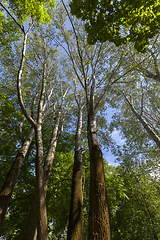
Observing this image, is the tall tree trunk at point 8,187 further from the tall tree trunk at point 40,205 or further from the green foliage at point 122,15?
the green foliage at point 122,15

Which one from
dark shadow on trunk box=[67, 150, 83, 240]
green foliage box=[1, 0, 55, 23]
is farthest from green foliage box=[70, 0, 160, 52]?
green foliage box=[1, 0, 55, 23]

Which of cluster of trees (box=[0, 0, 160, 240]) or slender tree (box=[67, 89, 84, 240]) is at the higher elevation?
cluster of trees (box=[0, 0, 160, 240])

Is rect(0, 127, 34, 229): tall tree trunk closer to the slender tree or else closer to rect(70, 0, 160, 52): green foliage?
the slender tree

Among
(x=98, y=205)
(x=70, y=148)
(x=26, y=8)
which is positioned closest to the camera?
(x=98, y=205)

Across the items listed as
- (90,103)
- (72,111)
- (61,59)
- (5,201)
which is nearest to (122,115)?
(72,111)

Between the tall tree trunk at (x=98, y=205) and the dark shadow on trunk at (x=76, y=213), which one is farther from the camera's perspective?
the dark shadow on trunk at (x=76, y=213)

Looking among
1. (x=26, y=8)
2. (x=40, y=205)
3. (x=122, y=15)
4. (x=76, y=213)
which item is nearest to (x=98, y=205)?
(x=76, y=213)

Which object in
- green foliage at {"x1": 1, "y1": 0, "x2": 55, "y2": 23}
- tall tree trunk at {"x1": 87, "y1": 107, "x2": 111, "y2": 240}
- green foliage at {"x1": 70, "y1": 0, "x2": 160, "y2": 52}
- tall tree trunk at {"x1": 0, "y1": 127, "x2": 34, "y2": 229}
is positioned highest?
green foliage at {"x1": 1, "y1": 0, "x2": 55, "y2": 23}

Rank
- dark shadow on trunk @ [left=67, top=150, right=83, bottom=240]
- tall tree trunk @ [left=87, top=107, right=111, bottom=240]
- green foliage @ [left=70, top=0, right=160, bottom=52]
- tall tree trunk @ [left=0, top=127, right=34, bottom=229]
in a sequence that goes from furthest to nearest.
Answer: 1. tall tree trunk @ [left=0, top=127, right=34, bottom=229]
2. green foliage @ [left=70, top=0, right=160, bottom=52]
3. dark shadow on trunk @ [left=67, top=150, right=83, bottom=240]
4. tall tree trunk @ [left=87, top=107, right=111, bottom=240]

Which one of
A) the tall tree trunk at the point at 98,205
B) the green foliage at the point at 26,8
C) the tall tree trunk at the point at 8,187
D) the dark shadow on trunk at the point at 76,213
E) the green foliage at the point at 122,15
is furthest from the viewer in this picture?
the green foliage at the point at 26,8

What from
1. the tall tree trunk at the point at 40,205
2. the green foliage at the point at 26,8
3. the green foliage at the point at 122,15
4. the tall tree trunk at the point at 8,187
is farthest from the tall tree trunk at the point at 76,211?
the green foliage at the point at 26,8

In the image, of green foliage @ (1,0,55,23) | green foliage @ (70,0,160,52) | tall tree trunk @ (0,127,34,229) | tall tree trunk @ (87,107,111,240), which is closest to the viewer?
tall tree trunk @ (87,107,111,240)

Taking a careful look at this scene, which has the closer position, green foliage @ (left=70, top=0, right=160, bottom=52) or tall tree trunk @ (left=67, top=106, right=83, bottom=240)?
tall tree trunk @ (left=67, top=106, right=83, bottom=240)

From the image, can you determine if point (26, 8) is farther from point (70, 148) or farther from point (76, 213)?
point (70, 148)
